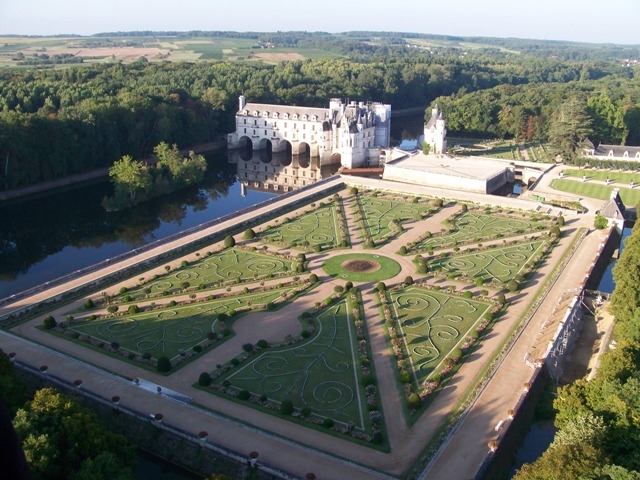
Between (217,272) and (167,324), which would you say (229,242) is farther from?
(167,324)

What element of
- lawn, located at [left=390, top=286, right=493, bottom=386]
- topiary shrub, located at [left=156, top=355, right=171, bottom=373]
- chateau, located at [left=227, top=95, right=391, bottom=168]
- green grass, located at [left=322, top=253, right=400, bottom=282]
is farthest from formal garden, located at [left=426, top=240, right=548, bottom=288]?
chateau, located at [left=227, top=95, right=391, bottom=168]

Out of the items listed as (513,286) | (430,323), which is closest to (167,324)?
(430,323)

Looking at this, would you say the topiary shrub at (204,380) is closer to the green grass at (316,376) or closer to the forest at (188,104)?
the green grass at (316,376)

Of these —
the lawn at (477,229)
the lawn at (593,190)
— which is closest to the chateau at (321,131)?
the lawn at (593,190)

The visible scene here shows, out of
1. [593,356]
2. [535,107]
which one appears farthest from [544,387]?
[535,107]

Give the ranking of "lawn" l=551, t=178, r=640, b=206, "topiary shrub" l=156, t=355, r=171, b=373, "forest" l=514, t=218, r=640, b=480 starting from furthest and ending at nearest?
"lawn" l=551, t=178, r=640, b=206, "topiary shrub" l=156, t=355, r=171, b=373, "forest" l=514, t=218, r=640, b=480

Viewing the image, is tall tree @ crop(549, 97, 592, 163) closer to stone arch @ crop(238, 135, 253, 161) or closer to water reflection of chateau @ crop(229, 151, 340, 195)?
water reflection of chateau @ crop(229, 151, 340, 195)
